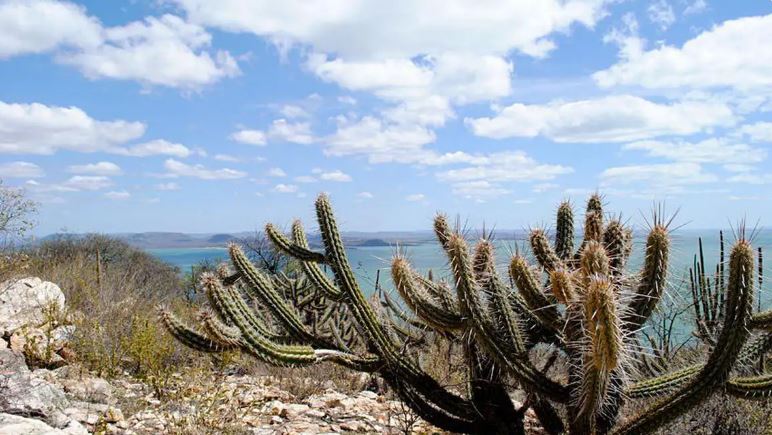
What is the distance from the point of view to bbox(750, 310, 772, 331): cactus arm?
346cm

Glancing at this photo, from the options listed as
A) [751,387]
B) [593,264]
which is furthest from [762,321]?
[593,264]

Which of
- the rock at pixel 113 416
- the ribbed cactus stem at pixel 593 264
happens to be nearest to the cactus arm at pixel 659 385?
the ribbed cactus stem at pixel 593 264

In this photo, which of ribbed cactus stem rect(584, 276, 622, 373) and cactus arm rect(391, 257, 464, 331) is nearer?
ribbed cactus stem rect(584, 276, 622, 373)

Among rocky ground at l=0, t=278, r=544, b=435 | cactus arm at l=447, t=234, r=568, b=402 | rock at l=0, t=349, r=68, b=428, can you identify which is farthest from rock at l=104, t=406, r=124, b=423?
cactus arm at l=447, t=234, r=568, b=402

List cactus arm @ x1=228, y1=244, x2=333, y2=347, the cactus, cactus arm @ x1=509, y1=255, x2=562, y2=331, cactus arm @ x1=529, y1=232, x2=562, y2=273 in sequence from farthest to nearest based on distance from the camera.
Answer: cactus arm @ x1=228, y1=244, x2=333, y2=347 → cactus arm @ x1=529, y1=232, x2=562, y2=273 → cactus arm @ x1=509, y1=255, x2=562, y2=331 → the cactus

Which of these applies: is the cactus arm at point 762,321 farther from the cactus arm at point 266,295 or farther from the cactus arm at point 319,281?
the cactus arm at point 266,295

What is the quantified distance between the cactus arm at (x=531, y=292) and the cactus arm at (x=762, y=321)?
0.98 m

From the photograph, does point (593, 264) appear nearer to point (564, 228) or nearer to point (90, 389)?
point (564, 228)

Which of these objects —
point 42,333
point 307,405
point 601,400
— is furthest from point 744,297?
point 42,333

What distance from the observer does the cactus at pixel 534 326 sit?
340cm

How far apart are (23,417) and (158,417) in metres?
1.03

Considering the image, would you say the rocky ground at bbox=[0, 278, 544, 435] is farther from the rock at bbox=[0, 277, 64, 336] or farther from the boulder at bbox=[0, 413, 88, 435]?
the rock at bbox=[0, 277, 64, 336]

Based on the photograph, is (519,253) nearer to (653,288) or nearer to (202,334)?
(653,288)

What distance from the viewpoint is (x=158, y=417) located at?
5.71 m
